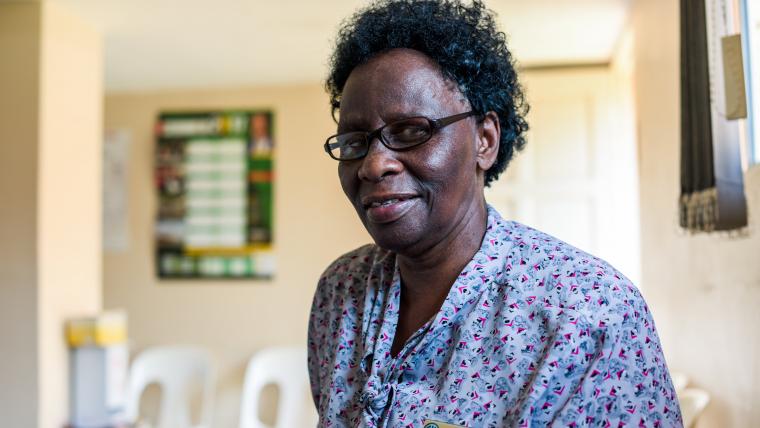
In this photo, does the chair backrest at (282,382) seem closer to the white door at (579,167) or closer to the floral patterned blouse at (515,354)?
the white door at (579,167)

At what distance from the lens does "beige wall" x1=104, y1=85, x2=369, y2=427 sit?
449 centimetres

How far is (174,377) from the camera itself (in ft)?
13.7

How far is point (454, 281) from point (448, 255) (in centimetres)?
4

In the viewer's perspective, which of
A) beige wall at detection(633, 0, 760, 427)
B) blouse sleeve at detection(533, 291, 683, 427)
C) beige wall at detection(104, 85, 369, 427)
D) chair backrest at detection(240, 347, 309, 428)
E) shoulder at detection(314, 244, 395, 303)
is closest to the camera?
blouse sleeve at detection(533, 291, 683, 427)

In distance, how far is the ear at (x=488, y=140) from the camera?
1.10 meters

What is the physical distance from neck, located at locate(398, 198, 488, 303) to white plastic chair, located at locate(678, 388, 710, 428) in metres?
1.15

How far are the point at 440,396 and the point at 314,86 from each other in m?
3.75

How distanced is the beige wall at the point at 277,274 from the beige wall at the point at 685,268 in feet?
6.34

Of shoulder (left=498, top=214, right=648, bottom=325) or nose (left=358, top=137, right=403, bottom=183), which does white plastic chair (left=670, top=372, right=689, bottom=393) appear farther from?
nose (left=358, top=137, right=403, bottom=183)

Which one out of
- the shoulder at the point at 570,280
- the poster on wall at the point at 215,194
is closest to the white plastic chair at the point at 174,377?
the poster on wall at the point at 215,194

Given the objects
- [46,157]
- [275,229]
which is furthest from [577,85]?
[46,157]

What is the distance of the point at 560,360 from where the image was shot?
886 mm

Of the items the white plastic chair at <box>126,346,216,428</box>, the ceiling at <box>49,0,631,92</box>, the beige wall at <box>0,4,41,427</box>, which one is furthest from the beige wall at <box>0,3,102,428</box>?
the white plastic chair at <box>126,346,216,428</box>

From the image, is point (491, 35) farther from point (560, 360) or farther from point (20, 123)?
point (20, 123)
